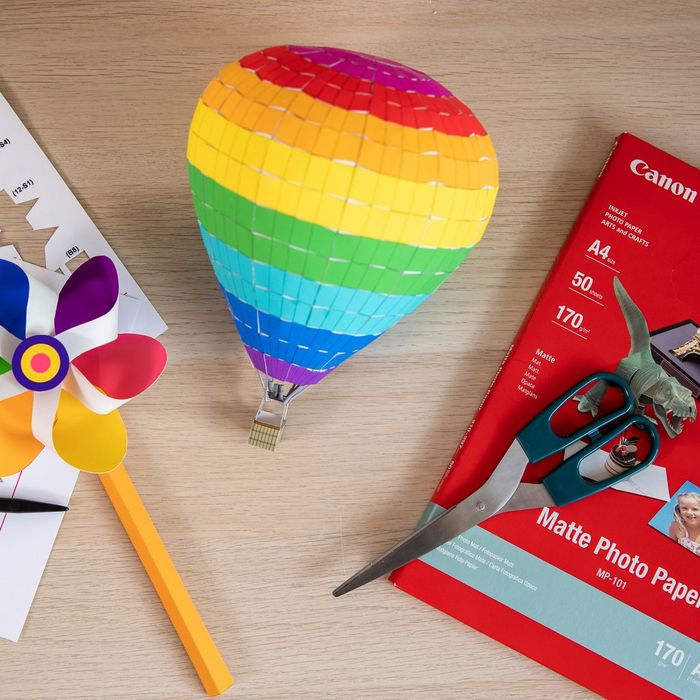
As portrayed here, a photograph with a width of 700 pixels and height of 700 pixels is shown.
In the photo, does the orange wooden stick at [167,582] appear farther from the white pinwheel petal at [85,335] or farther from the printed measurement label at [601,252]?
the printed measurement label at [601,252]

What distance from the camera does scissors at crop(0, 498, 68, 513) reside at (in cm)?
56

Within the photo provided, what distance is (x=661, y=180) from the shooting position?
2.02ft

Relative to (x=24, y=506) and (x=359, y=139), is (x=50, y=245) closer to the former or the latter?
(x=24, y=506)

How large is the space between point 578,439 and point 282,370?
252mm

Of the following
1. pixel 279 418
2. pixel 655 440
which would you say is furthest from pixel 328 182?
pixel 655 440

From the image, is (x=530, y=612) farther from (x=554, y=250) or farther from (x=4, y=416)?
(x=4, y=416)

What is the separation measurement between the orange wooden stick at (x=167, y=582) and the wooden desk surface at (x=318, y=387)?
17 millimetres

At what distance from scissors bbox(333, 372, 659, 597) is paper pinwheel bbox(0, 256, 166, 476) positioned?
237 mm

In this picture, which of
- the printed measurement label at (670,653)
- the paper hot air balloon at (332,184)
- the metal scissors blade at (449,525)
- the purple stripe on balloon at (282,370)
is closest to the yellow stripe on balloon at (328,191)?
the paper hot air balloon at (332,184)

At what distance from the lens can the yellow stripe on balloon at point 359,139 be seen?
408mm

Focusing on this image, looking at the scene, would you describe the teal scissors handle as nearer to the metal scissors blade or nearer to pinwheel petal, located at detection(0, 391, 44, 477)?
the metal scissors blade

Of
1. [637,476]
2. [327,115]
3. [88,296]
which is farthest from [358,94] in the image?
[637,476]

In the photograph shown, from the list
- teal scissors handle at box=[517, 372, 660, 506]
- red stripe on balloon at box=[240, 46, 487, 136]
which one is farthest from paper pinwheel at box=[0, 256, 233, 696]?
teal scissors handle at box=[517, 372, 660, 506]

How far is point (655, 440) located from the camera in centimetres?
57
